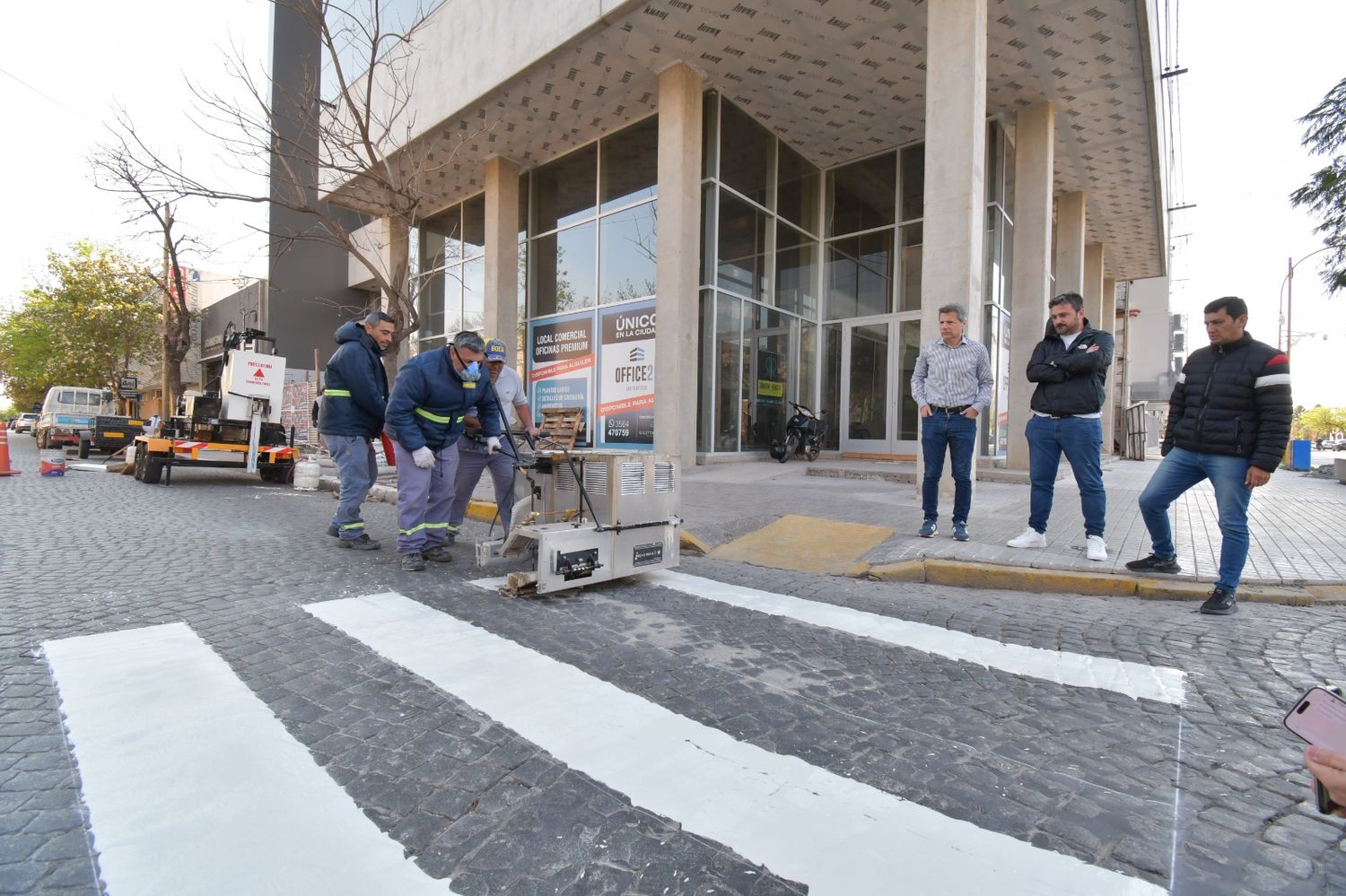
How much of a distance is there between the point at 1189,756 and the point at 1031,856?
101 centimetres

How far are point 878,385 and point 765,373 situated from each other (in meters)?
2.61

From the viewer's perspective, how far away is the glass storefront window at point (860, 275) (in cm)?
1425

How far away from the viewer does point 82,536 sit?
221 inches

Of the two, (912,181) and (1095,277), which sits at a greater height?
(912,181)

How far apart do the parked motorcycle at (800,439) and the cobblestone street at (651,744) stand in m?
8.87

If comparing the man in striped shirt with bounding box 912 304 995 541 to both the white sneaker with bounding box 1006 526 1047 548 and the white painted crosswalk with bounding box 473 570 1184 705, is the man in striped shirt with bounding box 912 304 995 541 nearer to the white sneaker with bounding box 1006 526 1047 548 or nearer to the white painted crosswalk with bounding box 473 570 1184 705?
the white sneaker with bounding box 1006 526 1047 548

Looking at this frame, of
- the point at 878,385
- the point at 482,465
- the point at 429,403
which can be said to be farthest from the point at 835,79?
the point at 429,403

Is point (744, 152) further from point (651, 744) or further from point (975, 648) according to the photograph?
point (651, 744)

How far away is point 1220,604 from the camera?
3.90m

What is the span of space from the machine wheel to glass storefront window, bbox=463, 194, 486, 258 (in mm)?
10491

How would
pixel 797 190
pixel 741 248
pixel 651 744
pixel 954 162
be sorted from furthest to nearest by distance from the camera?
pixel 797 190, pixel 741 248, pixel 954 162, pixel 651 744

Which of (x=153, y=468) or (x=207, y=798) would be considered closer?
(x=207, y=798)

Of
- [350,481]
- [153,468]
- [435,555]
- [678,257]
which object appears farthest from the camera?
[678,257]

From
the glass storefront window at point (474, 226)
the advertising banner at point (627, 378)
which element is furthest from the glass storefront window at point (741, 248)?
the glass storefront window at point (474, 226)
